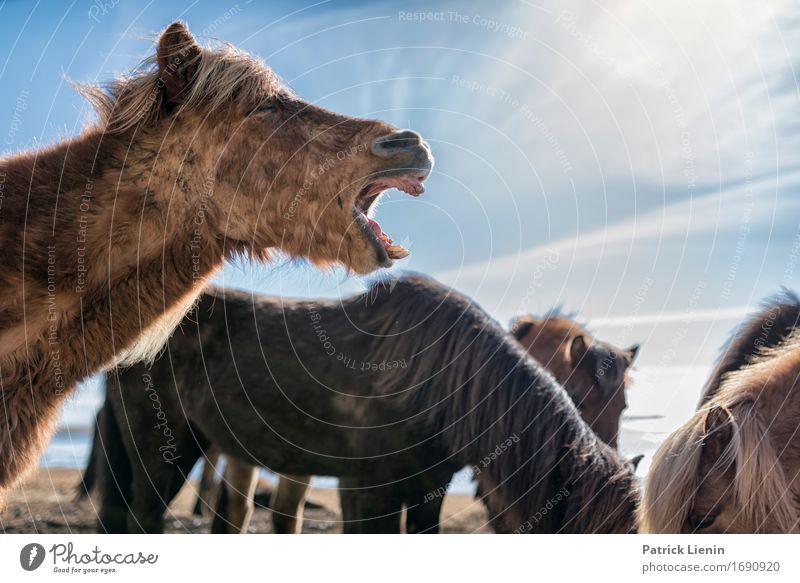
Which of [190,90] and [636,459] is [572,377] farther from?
[190,90]

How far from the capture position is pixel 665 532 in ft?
11.9

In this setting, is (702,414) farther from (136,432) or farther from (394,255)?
(136,432)

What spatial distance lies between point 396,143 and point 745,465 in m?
2.32

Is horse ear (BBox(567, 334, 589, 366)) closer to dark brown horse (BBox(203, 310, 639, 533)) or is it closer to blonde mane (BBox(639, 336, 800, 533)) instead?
dark brown horse (BBox(203, 310, 639, 533))

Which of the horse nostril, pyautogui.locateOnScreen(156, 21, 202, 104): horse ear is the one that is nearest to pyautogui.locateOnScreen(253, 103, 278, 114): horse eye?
pyautogui.locateOnScreen(156, 21, 202, 104): horse ear

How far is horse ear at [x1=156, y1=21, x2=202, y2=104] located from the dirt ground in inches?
188

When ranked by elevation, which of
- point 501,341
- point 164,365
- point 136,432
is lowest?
point 136,432

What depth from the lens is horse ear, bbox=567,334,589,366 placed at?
691cm

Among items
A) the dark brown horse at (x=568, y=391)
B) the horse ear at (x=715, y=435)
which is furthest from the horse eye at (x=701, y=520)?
the dark brown horse at (x=568, y=391)
